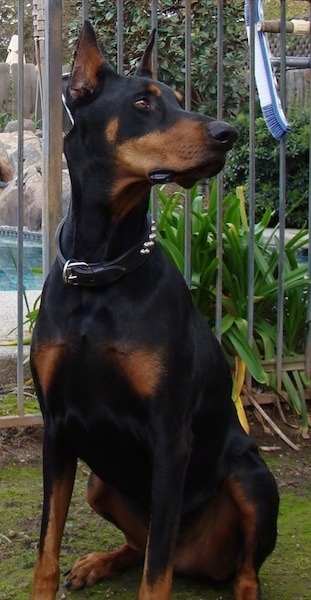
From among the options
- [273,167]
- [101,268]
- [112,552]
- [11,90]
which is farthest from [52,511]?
[11,90]

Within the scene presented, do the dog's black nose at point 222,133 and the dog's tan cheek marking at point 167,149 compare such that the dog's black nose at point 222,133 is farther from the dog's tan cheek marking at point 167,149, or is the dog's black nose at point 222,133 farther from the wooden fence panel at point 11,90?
the wooden fence panel at point 11,90

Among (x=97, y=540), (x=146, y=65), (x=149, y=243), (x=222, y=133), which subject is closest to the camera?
(x=222, y=133)

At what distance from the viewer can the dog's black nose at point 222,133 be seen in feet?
9.12

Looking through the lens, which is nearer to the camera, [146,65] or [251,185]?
[146,65]

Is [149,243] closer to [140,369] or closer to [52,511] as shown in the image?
[140,369]

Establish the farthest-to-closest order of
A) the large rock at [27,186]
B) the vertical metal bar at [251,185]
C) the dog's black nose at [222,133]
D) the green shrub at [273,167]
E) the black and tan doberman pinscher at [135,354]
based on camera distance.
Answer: the large rock at [27,186] < the green shrub at [273,167] < the vertical metal bar at [251,185] < the black and tan doberman pinscher at [135,354] < the dog's black nose at [222,133]

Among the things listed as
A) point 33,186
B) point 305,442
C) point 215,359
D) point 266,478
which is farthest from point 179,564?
point 33,186

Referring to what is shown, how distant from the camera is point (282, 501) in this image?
14.4ft

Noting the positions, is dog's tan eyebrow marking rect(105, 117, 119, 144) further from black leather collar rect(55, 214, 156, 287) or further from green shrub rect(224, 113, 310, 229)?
green shrub rect(224, 113, 310, 229)

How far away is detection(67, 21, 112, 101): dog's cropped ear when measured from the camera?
9.85ft

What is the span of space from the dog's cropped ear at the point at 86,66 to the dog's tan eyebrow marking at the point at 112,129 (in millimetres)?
157

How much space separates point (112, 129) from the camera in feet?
9.55

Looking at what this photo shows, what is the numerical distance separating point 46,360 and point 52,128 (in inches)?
78.8

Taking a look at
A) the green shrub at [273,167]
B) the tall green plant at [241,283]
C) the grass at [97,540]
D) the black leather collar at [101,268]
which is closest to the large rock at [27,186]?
the green shrub at [273,167]
